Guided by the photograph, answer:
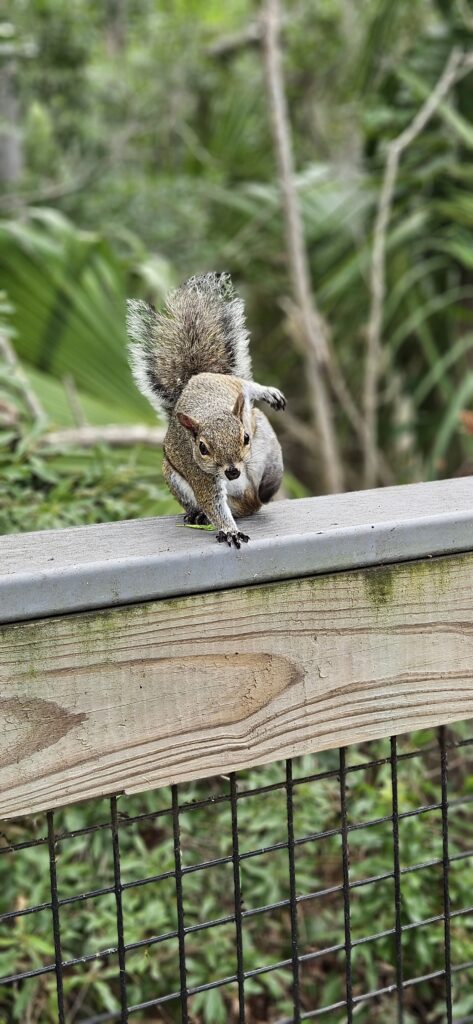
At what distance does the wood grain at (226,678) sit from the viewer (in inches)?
33.7

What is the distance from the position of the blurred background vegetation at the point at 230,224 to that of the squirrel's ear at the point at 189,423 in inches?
23.3

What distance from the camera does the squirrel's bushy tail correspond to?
1306 mm

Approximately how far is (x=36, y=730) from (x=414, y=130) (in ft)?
10.2

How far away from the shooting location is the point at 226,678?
3.04 ft

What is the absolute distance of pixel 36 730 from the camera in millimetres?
854

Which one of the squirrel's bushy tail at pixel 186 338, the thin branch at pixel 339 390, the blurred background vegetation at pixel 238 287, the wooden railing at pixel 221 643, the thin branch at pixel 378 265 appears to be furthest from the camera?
the thin branch at pixel 339 390

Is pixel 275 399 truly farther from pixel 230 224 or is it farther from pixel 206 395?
pixel 230 224

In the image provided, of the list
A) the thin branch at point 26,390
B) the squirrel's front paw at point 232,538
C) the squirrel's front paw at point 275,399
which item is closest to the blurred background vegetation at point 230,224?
the thin branch at point 26,390

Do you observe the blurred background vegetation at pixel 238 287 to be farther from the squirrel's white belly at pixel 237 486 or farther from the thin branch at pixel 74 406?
the squirrel's white belly at pixel 237 486

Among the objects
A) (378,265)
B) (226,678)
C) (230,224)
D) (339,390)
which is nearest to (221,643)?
(226,678)

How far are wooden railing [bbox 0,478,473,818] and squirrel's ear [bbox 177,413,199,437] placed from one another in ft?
0.51

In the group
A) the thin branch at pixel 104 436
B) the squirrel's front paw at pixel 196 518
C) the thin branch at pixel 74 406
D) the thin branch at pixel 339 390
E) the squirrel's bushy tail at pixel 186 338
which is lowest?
the squirrel's front paw at pixel 196 518

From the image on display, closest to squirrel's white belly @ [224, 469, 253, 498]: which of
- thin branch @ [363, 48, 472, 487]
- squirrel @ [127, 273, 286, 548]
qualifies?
squirrel @ [127, 273, 286, 548]

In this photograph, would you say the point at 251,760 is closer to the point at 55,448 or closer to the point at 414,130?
the point at 55,448
